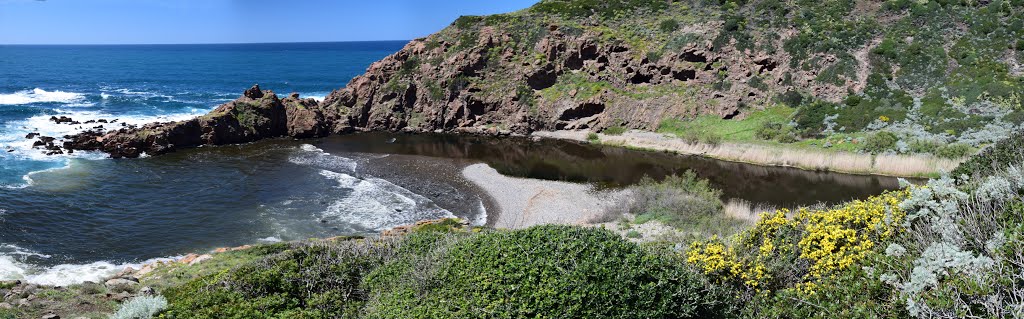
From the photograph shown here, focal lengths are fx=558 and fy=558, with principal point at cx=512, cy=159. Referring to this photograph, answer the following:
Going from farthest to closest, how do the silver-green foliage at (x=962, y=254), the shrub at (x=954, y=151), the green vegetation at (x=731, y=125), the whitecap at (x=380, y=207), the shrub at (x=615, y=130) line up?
the shrub at (x=615, y=130)
the green vegetation at (x=731, y=125)
the shrub at (x=954, y=151)
the whitecap at (x=380, y=207)
the silver-green foliage at (x=962, y=254)

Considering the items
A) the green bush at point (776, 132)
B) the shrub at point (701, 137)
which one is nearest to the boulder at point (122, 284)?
the shrub at point (701, 137)

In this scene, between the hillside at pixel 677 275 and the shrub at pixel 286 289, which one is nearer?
the hillside at pixel 677 275

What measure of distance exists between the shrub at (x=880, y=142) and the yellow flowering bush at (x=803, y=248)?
3131 centimetres

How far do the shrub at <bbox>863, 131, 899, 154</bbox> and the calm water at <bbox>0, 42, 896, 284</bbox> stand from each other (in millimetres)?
3784

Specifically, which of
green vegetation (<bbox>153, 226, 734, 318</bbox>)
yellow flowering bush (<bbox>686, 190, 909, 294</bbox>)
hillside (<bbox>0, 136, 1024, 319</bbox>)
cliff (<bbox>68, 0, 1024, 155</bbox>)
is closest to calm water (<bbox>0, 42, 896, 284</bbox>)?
cliff (<bbox>68, 0, 1024, 155</bbox>)

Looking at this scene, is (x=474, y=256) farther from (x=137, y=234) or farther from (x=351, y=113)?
(x=351, y=113)

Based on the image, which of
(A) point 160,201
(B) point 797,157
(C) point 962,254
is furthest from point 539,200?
(C) point 962,254

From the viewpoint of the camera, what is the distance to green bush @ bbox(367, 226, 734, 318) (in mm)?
9969

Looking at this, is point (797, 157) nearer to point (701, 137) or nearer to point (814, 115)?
point (701, 137)

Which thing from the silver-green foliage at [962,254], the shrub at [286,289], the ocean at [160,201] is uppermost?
the silver-green foliage at [962,254]

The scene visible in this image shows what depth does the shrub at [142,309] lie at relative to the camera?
11891mm

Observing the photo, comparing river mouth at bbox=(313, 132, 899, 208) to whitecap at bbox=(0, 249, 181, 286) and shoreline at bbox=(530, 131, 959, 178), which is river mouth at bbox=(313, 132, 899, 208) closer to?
shoreline at bbox=(530, 131, 959, 178)

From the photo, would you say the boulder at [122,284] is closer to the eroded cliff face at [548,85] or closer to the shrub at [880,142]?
the eroded cliff face at [548,85]

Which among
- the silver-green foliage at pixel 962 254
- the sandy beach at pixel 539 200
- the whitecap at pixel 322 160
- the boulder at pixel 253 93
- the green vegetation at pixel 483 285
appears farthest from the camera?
the boulder at pixel 253 93
